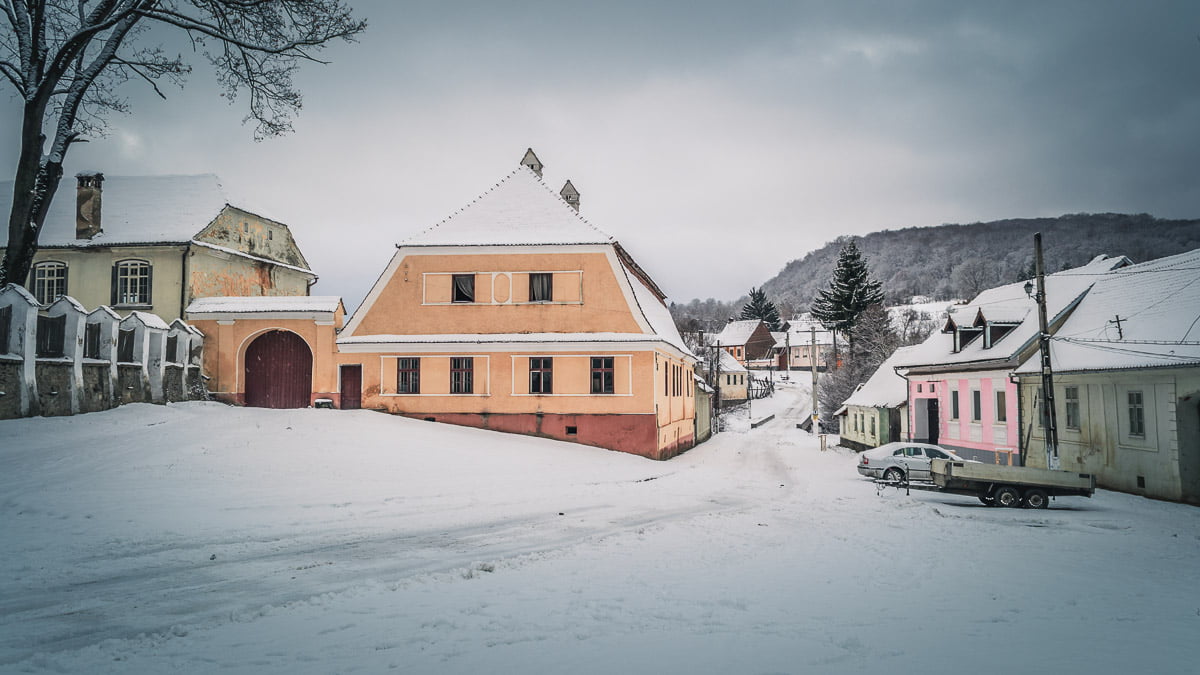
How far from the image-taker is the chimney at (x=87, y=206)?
29.5m

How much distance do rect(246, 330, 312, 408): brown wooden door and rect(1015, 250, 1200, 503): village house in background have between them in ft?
85.1

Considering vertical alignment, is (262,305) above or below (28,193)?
below

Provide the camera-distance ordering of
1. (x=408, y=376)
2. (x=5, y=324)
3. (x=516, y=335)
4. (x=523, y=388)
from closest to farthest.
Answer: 1. (x=5, y=324)
2. (x=523, y=388)
3. (x=516, y=335)
4. (x=408, y=376)

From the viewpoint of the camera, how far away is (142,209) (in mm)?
31000

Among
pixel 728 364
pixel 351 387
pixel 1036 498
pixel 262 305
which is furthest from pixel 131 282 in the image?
pixel 728 364

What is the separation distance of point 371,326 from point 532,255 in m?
6.65

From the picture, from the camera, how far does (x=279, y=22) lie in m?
17.4

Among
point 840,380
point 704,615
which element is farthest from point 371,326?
point 840,380

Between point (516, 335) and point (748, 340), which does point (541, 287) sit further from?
point (748, 340)

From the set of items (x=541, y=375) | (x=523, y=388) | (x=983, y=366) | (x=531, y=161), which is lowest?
(x=523, y=388)

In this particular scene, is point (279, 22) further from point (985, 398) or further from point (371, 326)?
point (985, 398)

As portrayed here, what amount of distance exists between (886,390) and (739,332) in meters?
77.2

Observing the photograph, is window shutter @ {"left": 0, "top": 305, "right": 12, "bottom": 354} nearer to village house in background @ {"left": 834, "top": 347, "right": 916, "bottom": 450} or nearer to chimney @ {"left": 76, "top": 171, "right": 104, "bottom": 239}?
chimney @ {"left": 76, "top": 171, "right": 104, "bottom": 239}

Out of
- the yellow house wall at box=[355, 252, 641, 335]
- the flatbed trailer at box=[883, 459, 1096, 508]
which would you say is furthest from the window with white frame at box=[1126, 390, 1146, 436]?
the yellow house wall at box=[355, 252, 641, 335]
